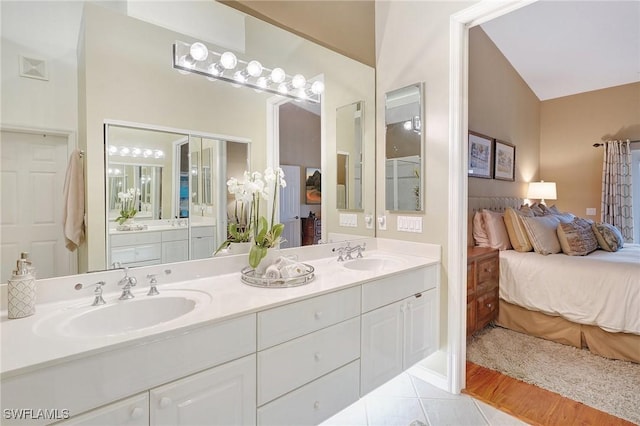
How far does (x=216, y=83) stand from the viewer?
5.83 feet

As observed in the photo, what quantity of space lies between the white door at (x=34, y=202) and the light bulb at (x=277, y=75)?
1.16 metres

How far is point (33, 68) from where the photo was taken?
1.23m

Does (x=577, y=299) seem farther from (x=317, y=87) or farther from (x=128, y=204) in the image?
(x=128, y=204)

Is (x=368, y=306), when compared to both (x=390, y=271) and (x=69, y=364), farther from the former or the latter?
(x=69, y=364)

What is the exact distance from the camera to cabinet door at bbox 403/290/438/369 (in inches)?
75.2

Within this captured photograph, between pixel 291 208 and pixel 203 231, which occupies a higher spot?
pixel 291 208

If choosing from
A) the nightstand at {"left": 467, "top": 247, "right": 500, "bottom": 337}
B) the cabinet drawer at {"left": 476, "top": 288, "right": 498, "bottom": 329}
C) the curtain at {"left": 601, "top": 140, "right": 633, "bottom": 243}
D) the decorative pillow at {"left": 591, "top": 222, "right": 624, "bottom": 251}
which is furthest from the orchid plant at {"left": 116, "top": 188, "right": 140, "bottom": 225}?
the curtain at {"left": 601, "top": 140, "right": 633, "bottom": 243}

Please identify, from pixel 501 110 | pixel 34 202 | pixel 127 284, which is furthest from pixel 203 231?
pixel 501 110

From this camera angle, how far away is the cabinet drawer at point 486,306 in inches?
111

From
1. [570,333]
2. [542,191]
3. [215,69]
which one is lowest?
[570,333]

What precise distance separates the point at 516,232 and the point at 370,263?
1949mm

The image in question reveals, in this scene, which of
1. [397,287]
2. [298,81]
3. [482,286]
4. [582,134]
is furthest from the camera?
[582,134]

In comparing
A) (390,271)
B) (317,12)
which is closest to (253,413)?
(390,271)

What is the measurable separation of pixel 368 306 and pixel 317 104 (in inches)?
57.1
